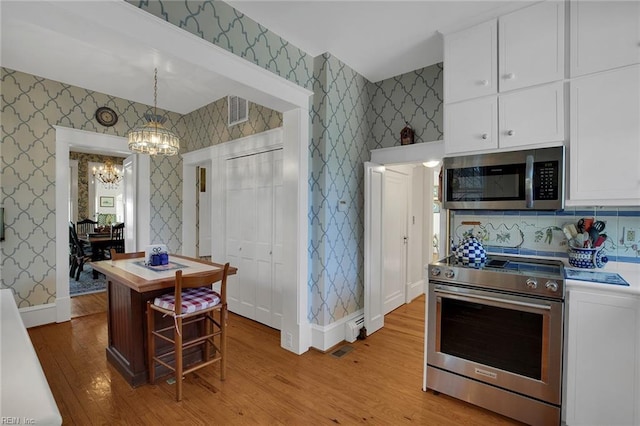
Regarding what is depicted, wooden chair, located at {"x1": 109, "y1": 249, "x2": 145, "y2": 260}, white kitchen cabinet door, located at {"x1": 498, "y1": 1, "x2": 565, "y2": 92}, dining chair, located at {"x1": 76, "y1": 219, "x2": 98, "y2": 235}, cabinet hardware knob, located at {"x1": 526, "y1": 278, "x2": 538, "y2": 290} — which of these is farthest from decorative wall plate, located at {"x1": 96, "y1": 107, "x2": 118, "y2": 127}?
cabinet hardware knob, located at {"x1": 526, "y1": 278, "x2": 538, "y2": 290}

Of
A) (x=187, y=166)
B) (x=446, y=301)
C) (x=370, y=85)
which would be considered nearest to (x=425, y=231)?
(x=370, y=85)

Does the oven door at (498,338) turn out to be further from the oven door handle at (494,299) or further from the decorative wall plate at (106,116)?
the decorative wall plate at (106,116)

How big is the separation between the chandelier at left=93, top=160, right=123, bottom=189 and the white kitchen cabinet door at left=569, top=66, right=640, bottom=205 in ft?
28.9

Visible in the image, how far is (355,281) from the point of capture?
3.39 meters

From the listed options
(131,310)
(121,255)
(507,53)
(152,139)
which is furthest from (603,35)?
(121,255)

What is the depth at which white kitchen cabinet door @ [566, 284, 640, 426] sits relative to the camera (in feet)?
5.47

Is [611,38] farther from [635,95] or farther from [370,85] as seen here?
[370,85]

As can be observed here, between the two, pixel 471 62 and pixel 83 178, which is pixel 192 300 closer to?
pixel 471 62

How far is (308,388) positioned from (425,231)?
3.31m

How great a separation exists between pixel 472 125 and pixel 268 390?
2.56m

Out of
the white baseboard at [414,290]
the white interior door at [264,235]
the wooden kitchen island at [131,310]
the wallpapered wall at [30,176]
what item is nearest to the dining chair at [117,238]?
the wallpapered wall at [30,176]

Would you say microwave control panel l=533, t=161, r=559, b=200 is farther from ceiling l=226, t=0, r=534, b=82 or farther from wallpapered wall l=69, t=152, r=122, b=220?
wallpapered wall l=69, t=152, r=122, b=220

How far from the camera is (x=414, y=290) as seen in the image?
4.71m

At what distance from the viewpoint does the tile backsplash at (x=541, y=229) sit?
6.96 ft
